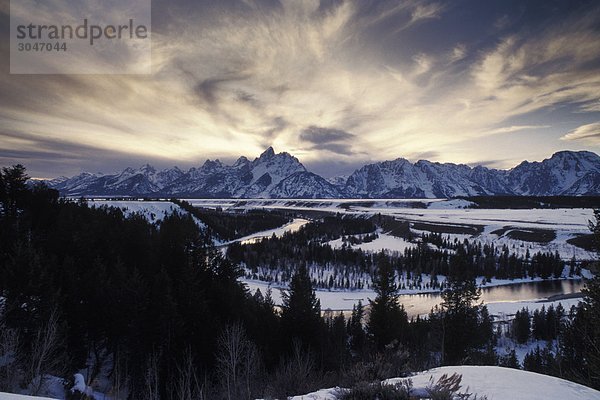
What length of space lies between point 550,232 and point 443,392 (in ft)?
669

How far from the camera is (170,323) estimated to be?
79.7ft

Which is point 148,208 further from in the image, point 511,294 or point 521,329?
point 511,294

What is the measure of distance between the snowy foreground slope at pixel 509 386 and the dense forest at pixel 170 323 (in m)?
1.99

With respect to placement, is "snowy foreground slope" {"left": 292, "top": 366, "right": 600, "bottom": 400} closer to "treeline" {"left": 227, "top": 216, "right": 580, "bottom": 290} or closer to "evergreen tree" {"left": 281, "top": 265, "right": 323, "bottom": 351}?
"evergreen tree" {"left": 281, "top": 265, "right": 323, "bottom": 351}

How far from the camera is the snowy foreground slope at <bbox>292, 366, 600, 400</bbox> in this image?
8.14 m

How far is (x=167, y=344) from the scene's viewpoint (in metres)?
24.3

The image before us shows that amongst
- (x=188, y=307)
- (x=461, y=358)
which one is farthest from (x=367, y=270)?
(x=188, y=307)

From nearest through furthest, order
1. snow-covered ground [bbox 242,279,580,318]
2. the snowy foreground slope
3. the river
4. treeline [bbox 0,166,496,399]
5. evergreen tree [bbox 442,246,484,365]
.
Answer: the snowy foreground slope, treeline [bbox 0,166,496,399], evergreen tree [bbox 442,246,484,365], snow-covered ground [bbox 242,279,580,318], the river

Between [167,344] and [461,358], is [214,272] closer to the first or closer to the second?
[167,344]

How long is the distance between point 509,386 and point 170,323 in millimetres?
22234

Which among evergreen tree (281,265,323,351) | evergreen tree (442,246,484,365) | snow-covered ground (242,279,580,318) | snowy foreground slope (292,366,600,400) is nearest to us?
snowy foreground slope (292,366,600,400)

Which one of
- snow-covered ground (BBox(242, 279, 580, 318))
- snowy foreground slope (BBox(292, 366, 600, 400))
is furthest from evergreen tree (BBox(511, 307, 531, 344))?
snowy foreground slope (BBox(292, 366, 600, 400))

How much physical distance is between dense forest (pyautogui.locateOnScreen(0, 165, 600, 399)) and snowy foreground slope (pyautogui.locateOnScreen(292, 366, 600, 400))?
6.52 feet

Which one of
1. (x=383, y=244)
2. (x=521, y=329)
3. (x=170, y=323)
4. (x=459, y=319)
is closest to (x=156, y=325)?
(x=170, y=323)
